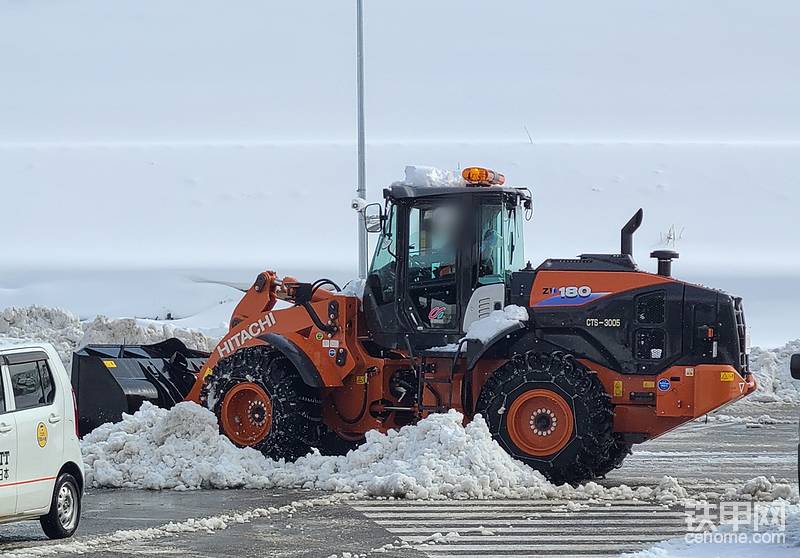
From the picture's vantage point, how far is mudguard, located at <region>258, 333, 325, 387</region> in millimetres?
16562

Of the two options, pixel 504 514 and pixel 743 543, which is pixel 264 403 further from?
pixel 743 543

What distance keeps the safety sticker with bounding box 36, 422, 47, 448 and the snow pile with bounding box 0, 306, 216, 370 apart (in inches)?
509

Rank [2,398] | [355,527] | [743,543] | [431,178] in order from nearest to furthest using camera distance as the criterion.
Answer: [743,543] < [2,398] < [355,527] < [431,178]

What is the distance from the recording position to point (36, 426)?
12.1 meters

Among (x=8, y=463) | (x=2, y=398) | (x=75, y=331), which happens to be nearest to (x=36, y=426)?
(x=2, y=398)

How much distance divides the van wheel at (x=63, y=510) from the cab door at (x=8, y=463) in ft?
1.81

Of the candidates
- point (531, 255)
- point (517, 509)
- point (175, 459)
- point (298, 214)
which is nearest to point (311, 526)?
point (517, 509)

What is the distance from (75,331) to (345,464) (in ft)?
43.7

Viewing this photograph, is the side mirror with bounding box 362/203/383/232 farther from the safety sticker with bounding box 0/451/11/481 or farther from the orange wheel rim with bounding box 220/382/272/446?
the safety sticker with bounding box 0/451/11/481

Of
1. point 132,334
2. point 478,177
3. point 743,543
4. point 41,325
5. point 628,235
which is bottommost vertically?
point 743,543

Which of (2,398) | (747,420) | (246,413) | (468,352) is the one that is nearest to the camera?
(2,398)

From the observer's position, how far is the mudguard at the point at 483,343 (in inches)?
620

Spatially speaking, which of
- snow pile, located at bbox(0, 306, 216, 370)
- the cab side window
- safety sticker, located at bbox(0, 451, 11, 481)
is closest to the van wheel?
safety sticker, located at bbox(0, 451, 11, 481)
